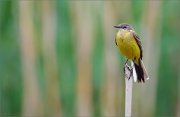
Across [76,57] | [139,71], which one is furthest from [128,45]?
[76,57]

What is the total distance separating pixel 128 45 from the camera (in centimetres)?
317

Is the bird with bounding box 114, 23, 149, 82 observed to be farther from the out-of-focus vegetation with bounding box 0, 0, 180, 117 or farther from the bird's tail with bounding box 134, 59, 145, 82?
the out-of-focus vegetation with bounding box 0, 0, 180, 117

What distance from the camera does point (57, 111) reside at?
183 inches

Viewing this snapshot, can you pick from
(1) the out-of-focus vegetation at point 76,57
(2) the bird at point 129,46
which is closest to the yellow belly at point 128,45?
(2) the bird at point 129,46

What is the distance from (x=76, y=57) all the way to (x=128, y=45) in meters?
1.34

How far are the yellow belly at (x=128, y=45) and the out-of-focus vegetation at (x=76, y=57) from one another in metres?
1.20

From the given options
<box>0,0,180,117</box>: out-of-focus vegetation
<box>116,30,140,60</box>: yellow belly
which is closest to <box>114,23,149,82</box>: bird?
<box>116,30,140,60</box>: yellow belly

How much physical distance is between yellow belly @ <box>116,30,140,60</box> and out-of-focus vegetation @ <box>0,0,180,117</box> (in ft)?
3.95

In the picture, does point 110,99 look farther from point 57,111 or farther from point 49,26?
point 49,26

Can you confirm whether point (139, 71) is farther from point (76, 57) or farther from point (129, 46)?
point (76, 57)

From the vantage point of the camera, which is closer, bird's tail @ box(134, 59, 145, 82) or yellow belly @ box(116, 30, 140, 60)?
bird's tail @ box(134, 59, 145, 82)

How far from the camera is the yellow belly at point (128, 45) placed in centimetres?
312

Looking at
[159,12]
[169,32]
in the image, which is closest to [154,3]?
[159,12]

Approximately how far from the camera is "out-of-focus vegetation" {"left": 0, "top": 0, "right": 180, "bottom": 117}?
→ 4426 millimetres
